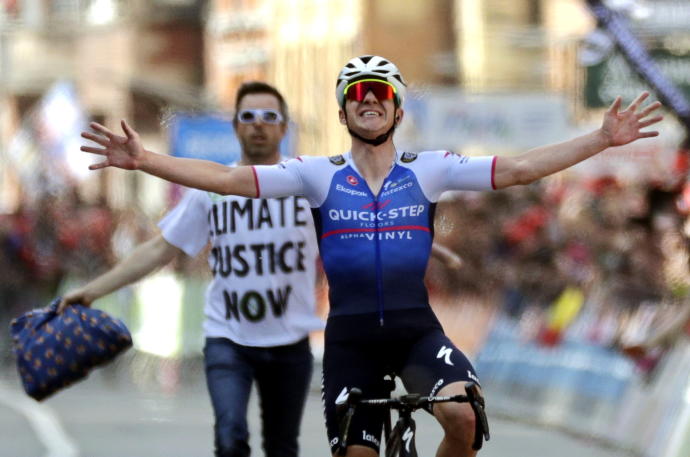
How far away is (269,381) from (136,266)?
82 cm

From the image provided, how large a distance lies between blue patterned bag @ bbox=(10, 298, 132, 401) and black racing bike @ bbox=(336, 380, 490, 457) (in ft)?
6.46

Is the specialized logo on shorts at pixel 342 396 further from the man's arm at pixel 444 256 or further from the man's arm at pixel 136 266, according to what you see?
the man's arm at pixel 136 266

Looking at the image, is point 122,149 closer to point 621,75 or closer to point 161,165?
point 161,165

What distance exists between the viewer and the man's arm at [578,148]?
859 cm

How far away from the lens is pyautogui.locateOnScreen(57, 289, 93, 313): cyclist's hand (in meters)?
10.3

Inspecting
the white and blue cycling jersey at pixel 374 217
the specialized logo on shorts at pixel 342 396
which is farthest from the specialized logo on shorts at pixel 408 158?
the specialized logo on shorts at pixel 342 396

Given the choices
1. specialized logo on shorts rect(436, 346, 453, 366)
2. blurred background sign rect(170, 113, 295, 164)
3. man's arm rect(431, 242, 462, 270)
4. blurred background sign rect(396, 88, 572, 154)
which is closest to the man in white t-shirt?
man's arm rect(431, 242, 462, 270)

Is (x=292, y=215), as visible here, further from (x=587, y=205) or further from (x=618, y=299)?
(x=587, y=205)

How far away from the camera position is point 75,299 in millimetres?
10383

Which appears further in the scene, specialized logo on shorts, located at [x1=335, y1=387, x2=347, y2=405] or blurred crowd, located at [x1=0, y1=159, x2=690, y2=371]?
blurred crowd, located at [x1=0, y1=159, x2=690, y2=371]

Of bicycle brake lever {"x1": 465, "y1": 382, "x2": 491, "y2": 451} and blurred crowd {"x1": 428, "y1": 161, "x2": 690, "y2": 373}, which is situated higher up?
bicycle brake lever {"x1": 465, "y1": 382, "x2": 491, "y2": 451}

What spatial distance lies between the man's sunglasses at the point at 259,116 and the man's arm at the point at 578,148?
6.95 ft

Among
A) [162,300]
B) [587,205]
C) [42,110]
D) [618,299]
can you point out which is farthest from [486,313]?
[42,110]

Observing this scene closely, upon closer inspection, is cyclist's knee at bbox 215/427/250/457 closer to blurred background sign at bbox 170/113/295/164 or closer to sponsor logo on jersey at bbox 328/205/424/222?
sponsor logo on jersey at bbox 328/205/424/222
